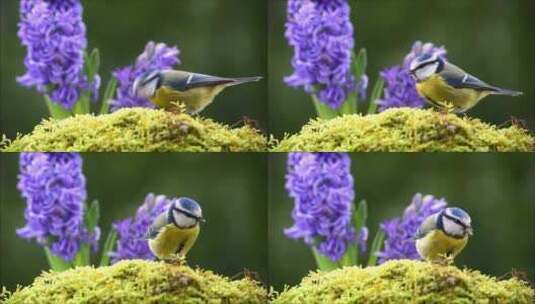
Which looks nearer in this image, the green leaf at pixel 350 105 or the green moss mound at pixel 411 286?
the green moss mound at pixel 411 286

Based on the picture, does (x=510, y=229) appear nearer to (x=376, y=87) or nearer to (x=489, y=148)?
(x=489, y=148)

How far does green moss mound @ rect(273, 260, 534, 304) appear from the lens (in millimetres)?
3463

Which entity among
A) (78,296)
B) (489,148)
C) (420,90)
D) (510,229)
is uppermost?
(420,90)

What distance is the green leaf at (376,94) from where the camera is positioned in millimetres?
3559

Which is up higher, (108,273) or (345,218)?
(345,218)

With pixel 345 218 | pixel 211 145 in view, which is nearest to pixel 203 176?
pixel 211 145

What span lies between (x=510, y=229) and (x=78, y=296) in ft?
5.32

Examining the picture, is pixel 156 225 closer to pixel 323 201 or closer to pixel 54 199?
pixel 54 199

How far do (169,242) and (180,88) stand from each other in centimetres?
58

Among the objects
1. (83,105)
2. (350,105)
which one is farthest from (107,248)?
(350,105)

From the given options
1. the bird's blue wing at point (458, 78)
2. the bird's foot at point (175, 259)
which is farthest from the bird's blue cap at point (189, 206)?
the bird's blue wing at point (458, 78)

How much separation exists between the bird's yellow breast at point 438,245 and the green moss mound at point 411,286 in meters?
0.04

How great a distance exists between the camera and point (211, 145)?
3553 mm

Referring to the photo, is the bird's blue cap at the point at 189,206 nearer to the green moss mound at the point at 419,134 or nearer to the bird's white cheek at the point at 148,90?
the bird's white cheek at the point at 148,90
